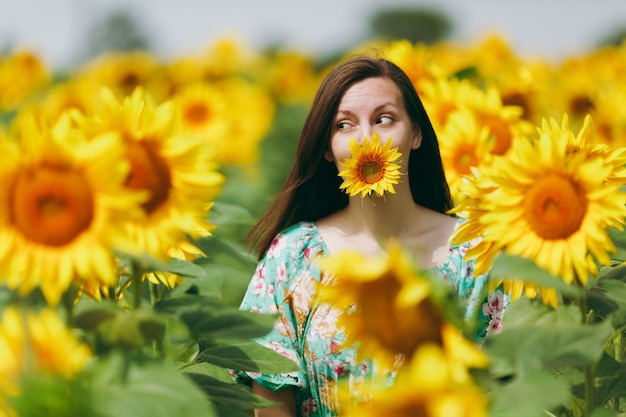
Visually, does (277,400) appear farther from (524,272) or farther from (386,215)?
(524,272)

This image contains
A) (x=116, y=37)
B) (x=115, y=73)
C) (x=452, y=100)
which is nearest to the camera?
(x=452, y=100)

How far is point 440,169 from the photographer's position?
2.70 metres

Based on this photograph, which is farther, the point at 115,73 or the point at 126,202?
the point at 115,73

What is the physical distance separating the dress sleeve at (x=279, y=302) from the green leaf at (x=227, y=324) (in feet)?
2.30

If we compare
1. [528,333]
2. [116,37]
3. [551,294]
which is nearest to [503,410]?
[528,333]

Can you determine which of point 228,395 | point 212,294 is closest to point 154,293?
point 212,294

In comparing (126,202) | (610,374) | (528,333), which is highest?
(126,202)

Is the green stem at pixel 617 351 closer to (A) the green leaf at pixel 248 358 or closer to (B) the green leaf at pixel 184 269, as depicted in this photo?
(A) the green leaf at pixel 248 358

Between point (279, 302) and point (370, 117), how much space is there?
0.49 m

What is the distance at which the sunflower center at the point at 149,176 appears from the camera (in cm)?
169

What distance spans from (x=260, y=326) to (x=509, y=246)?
1.39ft

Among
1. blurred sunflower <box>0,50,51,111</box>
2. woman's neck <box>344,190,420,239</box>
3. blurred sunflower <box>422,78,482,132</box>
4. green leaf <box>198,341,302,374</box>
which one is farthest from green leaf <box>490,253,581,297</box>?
blurred sunflower <box>0,50,51,111</box>

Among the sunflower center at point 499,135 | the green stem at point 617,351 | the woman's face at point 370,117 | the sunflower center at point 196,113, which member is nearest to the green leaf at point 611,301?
the green stem at point 617,351

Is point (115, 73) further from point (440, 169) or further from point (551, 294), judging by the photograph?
point (551, 294)
